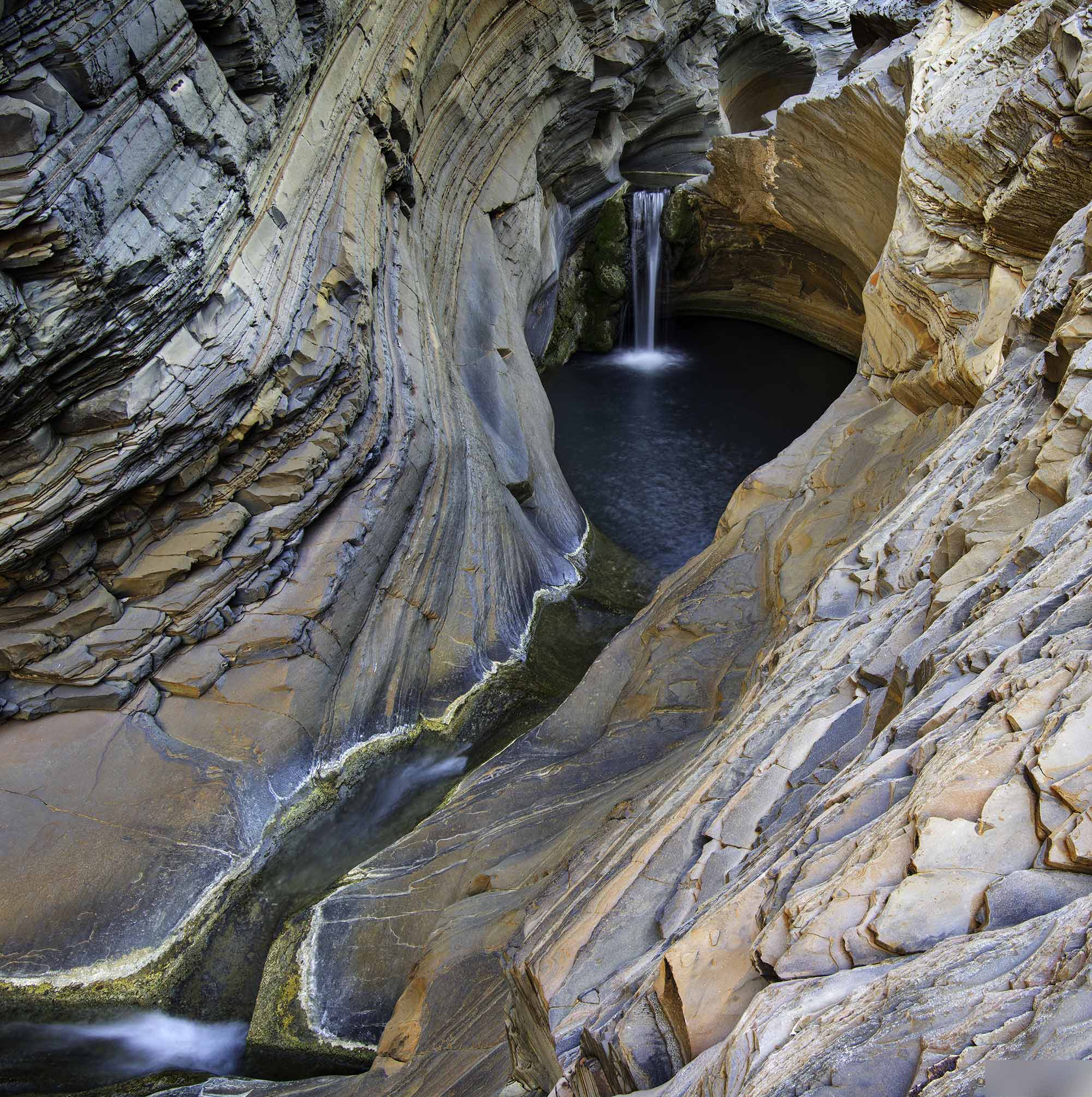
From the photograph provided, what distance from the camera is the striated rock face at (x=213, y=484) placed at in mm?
5789

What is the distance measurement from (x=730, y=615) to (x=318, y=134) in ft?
18.5

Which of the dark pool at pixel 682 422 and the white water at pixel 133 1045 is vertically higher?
the dark pool at pixel 682 422

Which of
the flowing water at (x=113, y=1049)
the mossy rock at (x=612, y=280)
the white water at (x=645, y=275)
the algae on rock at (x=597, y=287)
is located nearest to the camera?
the flowing water at (x=113, y=1049)

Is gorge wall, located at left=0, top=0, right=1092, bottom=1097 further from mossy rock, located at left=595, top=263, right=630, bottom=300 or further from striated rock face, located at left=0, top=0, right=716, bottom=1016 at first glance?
mossy rock, located at left=595, top=263, right=630, bottom=300

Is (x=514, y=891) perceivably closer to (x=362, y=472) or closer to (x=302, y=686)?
(x=302, y=686)

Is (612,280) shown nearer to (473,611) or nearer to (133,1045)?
(473,611)

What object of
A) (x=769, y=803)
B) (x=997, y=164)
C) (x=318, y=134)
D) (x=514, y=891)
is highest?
(x=318, y=134)

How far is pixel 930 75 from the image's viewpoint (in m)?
8.47

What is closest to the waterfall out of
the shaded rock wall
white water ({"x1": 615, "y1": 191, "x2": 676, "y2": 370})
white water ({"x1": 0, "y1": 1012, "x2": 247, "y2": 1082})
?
white water ({"x1": 615, "y1": 191, "x2": 676, "y2": 370})

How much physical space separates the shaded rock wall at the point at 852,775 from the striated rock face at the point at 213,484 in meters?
1.21

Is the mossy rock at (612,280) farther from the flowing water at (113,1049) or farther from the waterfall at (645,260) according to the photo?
the flowing water at (113,1049)

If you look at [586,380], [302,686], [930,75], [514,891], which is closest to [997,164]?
[930,75]

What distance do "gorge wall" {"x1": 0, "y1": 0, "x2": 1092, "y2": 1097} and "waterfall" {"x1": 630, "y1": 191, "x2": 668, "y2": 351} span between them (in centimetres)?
586

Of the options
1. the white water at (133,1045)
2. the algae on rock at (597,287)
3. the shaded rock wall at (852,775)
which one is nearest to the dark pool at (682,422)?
the algae on rock at (597,287)
